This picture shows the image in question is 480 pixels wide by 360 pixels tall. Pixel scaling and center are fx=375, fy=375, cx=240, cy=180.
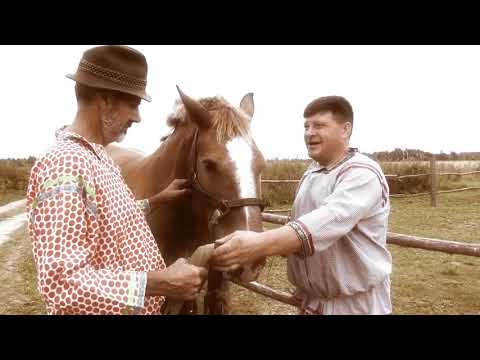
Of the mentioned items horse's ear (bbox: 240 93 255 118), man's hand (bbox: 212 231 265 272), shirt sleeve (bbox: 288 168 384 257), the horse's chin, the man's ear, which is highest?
horse's ear (bbox: 240 93 255 118)

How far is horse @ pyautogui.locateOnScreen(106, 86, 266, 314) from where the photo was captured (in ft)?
7.25

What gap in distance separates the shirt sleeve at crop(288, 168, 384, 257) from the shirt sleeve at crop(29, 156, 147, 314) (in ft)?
2.55

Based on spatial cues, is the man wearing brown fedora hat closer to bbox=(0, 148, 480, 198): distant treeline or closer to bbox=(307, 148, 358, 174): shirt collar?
bbox=(307, 148, 358, 174): shirt collar

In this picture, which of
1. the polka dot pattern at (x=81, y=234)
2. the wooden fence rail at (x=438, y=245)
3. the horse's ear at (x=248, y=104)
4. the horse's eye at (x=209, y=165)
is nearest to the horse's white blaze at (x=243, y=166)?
the horse's eye at (x=209, y=165)

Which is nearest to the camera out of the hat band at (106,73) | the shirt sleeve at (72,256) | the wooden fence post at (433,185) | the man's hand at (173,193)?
the shirt sleeve at (72,256)

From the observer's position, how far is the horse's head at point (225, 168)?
2180 millimetres

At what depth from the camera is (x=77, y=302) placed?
1208 millimetres

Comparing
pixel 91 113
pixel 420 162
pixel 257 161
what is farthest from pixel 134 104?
pixel 420 162

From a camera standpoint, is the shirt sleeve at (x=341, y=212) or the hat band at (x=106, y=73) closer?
the hat band at (x=106, y=73)

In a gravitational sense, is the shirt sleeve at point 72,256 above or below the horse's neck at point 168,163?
below

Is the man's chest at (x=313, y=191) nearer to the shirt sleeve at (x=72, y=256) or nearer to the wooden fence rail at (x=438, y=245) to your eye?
the shirt sleeve at (x=72, y=256)

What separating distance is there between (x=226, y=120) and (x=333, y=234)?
3.49ft

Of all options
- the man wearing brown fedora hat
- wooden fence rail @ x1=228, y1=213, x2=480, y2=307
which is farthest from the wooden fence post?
the man wearing brown fedora hat
